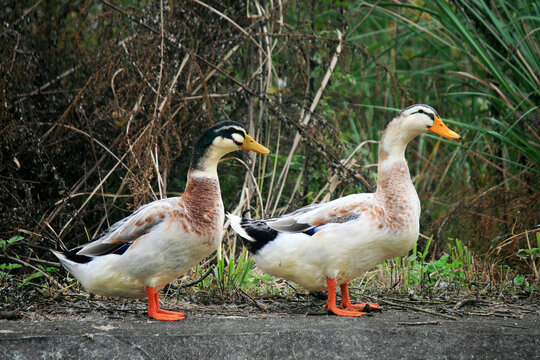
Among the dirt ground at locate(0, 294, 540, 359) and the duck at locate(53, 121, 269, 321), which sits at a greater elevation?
the duck at locate(53, 121, 269, 321)

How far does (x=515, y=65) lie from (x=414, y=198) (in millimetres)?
2653

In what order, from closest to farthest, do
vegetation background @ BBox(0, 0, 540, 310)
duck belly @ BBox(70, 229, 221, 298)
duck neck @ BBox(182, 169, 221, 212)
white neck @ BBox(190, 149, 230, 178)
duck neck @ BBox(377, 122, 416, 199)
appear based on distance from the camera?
duck belly @ BBox(70, 229, 221, 298) → duck neck @ BBox(182, 169, 221, 212) → white neck @ BBox(190, 149, 230, 178) → duck neck @ BBox(377, 122, 416, 199) → vegetation background @ BBox(0, 0, 540, 310)

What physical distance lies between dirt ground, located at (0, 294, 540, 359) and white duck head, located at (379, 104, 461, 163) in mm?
948

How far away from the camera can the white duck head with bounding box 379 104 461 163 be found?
3773 millimetres

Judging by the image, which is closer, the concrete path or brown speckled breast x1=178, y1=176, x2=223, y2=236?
the concrete path

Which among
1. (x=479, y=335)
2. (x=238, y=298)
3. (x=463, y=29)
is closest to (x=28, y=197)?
(x=238, y=298)

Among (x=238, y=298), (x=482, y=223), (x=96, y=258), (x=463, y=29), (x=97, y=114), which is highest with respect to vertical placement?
(x=463, y=29)

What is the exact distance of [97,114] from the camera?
5238 millimetres

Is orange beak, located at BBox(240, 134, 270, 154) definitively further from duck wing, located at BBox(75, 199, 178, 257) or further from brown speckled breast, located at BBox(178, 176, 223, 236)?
duck wing, located at BBox(75, 199, 178, 257)

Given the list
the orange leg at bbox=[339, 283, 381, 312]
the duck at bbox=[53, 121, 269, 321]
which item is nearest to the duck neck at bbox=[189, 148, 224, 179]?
the duck at bbox=[53, 121, 269, 321]

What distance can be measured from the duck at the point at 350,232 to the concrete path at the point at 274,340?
421 millimetres

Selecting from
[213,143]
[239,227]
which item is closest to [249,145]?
[213,143]

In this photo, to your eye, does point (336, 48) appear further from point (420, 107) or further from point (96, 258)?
point (96, 258)

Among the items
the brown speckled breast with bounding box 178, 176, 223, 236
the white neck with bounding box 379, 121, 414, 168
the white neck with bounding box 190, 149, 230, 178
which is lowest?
the brown speckled breast with bounding box 178, 176, 223, 236
